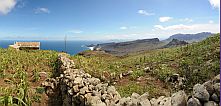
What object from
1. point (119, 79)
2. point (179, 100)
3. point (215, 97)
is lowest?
point (119, 79)

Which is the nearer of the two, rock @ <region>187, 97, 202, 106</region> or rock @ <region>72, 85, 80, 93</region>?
rock @ <region>187, 97, 202, 106</region>

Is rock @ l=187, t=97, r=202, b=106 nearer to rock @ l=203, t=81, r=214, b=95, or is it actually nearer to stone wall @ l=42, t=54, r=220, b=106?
stone wall @ l=42, t=54, r=220, b=106

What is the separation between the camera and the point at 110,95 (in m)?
8.13

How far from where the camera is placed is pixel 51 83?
45.2 feet

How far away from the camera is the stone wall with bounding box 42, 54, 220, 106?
4.88m

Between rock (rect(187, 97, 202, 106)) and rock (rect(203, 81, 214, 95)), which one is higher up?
rock (rect(203, 81, 214, 95))

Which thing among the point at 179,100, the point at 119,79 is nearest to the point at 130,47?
the point at 119,79

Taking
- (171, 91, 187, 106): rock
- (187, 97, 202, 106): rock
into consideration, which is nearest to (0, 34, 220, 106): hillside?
(171, 91, 187, 106): rock

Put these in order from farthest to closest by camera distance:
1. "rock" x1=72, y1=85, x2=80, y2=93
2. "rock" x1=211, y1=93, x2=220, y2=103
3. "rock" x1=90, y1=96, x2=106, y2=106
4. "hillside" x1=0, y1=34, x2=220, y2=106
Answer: "hillside" x1=0, y1=34, x2=220, y2=106
"rock" x1=72, y1=85, x2=80, y2=93
"rock" x1=90, y1=96, x2=106, y2=106
"rock" x1=211, y1=93, x2=220, y2=103

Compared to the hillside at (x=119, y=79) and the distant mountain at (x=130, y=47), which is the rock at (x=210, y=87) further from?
the distant mountain at (x=130, y=47)

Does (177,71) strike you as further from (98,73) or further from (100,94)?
(100,94)

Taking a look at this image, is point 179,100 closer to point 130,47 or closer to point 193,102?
point 193,102

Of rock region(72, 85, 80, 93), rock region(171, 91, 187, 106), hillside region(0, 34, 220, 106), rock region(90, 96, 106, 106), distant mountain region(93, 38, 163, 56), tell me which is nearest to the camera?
rock region(171, 91, 187, 106)

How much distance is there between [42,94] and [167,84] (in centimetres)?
563
